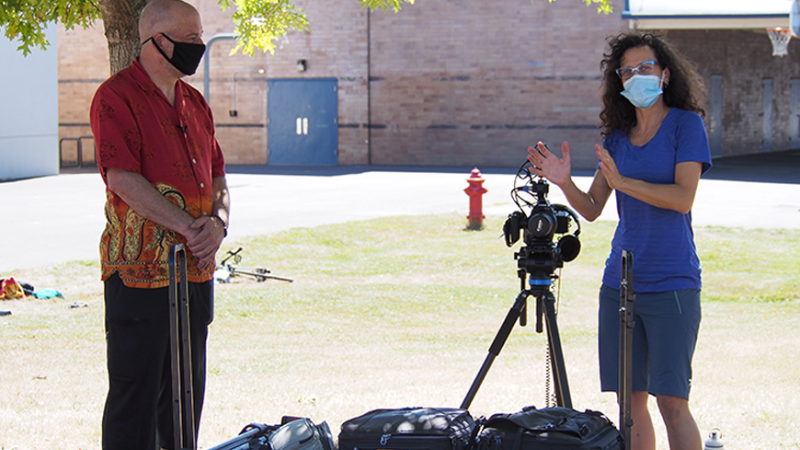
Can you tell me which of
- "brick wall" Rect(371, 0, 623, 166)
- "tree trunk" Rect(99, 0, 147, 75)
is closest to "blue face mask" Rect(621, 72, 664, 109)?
"tree trunk" Rect(99, 0, 147, 75)

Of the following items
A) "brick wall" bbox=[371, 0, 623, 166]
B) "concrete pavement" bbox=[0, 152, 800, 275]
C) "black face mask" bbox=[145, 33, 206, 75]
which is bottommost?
"concrete pavement" bbox=[0, 152, 800, 275]

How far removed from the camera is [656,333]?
10.6 ft

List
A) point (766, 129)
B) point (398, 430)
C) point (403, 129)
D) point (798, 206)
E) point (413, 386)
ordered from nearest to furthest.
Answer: point (398, 430) → point (413, 386) → point (798, 206) → point (403, 129) → point (766, 129)

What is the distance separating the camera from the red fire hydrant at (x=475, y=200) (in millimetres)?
14258

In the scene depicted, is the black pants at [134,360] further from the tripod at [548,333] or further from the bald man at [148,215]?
the tripod at [548,333]

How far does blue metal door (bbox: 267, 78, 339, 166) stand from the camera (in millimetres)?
30203

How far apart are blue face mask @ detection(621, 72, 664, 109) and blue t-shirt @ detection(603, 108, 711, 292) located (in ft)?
0.31

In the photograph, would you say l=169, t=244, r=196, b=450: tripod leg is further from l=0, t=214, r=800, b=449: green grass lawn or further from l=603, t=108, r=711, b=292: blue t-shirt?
l=603, t=108, r=711, b=292: blue t-shirt

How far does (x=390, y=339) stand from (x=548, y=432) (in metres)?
4.59

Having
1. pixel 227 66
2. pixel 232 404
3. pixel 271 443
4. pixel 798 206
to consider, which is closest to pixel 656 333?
pixel 271 443

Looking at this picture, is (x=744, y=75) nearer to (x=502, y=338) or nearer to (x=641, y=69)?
(x=641, y=69)

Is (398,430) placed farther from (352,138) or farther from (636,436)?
(352,138)

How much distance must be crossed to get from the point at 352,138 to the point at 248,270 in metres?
19.7

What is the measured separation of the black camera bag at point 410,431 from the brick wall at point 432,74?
2493 centimetres
